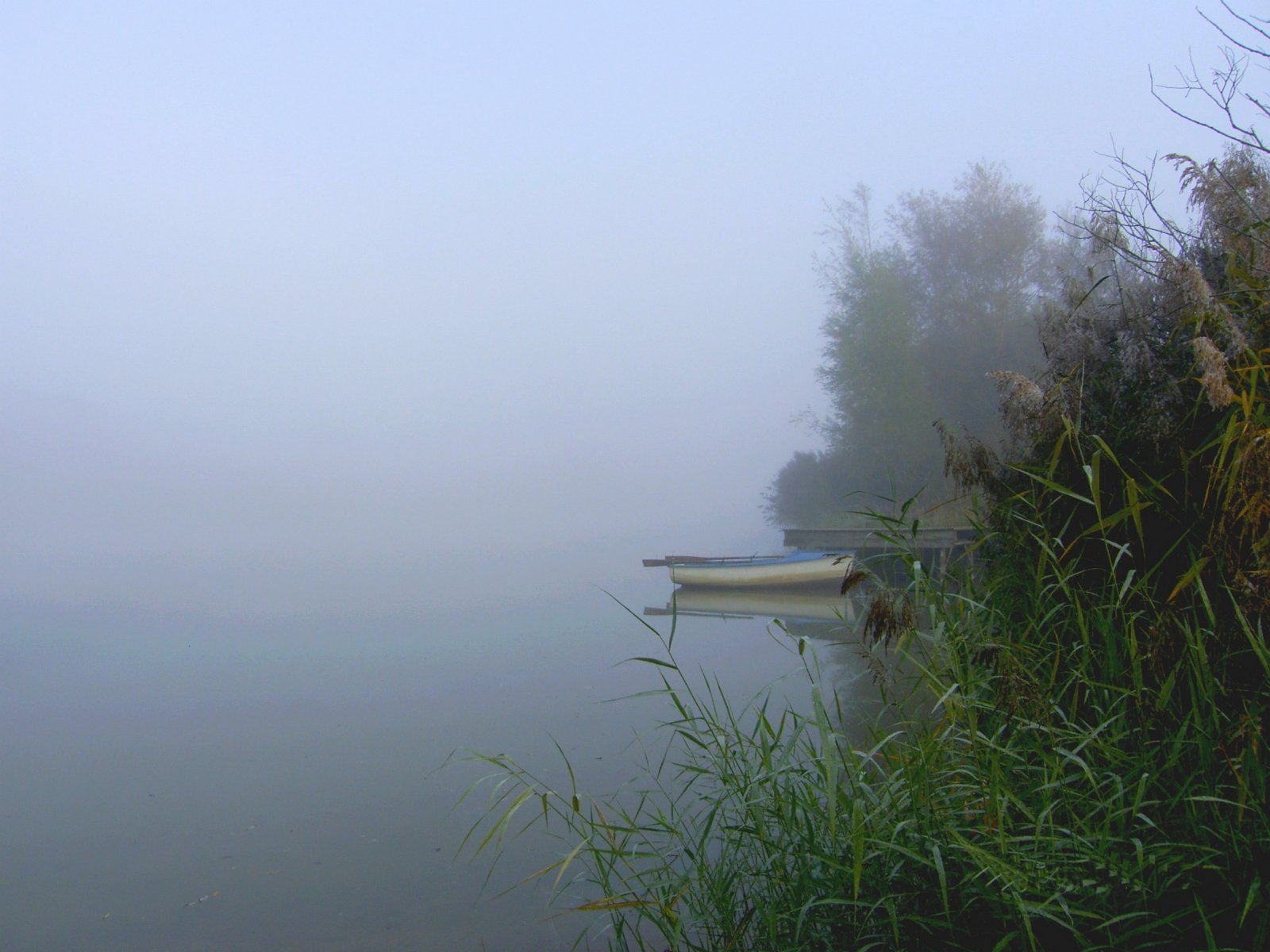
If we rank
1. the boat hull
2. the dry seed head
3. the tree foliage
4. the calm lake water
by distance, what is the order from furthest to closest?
1. the tree foliage
2. the boat hull
3. the calm lake water
4. the dry seed head

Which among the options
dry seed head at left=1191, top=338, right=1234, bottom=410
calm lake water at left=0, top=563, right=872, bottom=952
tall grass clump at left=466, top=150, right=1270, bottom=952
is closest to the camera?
tall grass clump at left=466, top=150, right=1270, bottom=952

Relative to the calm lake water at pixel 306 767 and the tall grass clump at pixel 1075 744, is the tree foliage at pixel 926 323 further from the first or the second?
the tall grass clump at pixel 1075 744

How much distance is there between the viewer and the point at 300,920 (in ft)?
13.0

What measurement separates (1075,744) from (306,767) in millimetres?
5463

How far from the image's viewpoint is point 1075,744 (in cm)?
225

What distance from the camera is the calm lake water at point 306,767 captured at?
402 cm

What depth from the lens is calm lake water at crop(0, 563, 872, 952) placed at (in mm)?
4020

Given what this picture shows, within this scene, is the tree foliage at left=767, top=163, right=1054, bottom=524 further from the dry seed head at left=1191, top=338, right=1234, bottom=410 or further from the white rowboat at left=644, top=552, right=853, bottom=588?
the dry seed head at left=1191, top=338, right=1234, bottom=410

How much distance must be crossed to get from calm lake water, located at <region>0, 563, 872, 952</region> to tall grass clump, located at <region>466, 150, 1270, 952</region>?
174 centimetres

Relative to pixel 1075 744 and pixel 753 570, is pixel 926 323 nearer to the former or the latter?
pixel 753 570

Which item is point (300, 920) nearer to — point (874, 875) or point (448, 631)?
point (874, 875)

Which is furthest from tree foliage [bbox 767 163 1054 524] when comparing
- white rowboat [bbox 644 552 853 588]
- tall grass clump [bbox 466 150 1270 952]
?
tall grass clump [bbox 466 150 1270 952]

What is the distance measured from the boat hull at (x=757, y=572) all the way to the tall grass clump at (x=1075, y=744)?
1042cm

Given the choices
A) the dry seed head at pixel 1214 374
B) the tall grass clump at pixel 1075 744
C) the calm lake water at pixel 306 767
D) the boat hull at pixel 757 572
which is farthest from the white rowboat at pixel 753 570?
the dry seed head at pixel 1214 374
